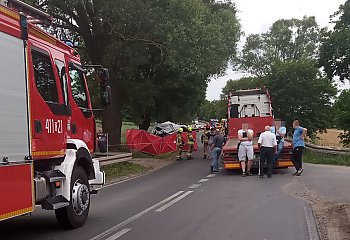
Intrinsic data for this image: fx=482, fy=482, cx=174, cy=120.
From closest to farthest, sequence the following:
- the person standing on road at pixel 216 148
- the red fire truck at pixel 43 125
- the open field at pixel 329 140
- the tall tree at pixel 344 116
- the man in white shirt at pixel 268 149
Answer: the red fire truck at pixel 43 125 < the man in white shirt at pixel 268 149 < the person standing on road at pixel 216 148 < the tall tree at pixel 344 116 < the open field at pixel 329 140

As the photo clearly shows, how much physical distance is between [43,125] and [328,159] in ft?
56.2

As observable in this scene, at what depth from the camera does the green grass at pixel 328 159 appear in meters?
21.0

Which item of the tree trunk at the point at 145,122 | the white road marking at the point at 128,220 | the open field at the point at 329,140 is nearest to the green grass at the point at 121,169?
the white road marking at the point at 128,220

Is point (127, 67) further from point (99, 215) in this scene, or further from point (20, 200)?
point (20, 200)

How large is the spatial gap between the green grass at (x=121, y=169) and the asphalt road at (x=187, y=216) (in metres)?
3.51

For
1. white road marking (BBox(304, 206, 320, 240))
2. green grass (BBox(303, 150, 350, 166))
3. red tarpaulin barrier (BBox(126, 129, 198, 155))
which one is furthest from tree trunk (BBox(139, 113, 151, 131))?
white road marking (BBox(304, 206, 320, 240))

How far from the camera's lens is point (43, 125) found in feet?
23.8

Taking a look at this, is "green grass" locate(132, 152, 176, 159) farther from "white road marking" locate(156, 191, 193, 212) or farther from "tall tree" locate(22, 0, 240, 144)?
"white road marking" locate(156, 191, 193, 212)

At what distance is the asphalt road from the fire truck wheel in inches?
6.7

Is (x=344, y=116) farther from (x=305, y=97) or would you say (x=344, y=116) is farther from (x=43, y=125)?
(x=43, y=125)

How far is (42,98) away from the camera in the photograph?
7355 millimetres

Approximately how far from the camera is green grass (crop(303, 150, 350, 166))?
69.0 feet

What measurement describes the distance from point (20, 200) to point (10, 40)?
2.08 metres

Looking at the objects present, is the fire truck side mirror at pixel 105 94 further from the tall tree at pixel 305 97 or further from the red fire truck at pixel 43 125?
the tall tree at pixel 305 97
